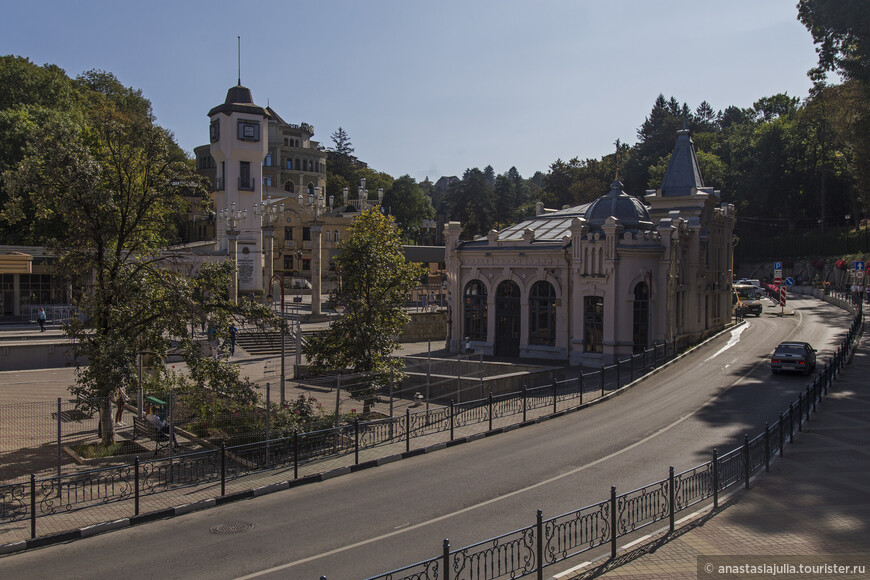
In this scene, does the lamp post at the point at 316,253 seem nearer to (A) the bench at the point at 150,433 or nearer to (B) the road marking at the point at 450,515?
(A) the bench at the point at 150,433

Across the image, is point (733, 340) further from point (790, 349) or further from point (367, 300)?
point (367, 300)

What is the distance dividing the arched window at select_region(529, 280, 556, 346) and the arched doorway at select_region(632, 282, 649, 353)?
14.7 ft

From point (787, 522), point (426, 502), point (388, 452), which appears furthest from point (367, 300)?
point (787, 522)

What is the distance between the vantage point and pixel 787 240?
8538cm

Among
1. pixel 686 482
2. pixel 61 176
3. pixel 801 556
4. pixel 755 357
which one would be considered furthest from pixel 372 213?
pixel 755 357

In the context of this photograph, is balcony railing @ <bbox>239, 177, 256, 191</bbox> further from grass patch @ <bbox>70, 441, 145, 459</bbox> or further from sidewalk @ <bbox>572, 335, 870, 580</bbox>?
sidewalk @ <bbox>572, 335, 870, 580</bbox>

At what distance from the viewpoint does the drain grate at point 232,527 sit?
1332 cm

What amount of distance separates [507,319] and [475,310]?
2.29 metres

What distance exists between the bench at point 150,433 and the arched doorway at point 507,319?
2293cm

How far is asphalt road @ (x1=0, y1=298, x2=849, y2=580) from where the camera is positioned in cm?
1169

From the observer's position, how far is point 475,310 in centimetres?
4062

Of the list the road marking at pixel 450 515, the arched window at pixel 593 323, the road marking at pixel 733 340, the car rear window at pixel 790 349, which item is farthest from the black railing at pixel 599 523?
the road marking at pixel 733 340

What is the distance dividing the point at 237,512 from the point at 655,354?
919 inches

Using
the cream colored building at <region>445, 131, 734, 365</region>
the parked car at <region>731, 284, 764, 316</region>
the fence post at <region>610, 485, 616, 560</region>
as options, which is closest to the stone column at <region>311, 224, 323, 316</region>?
the cream colored building at <region>445, 131, 734, 365</region>
